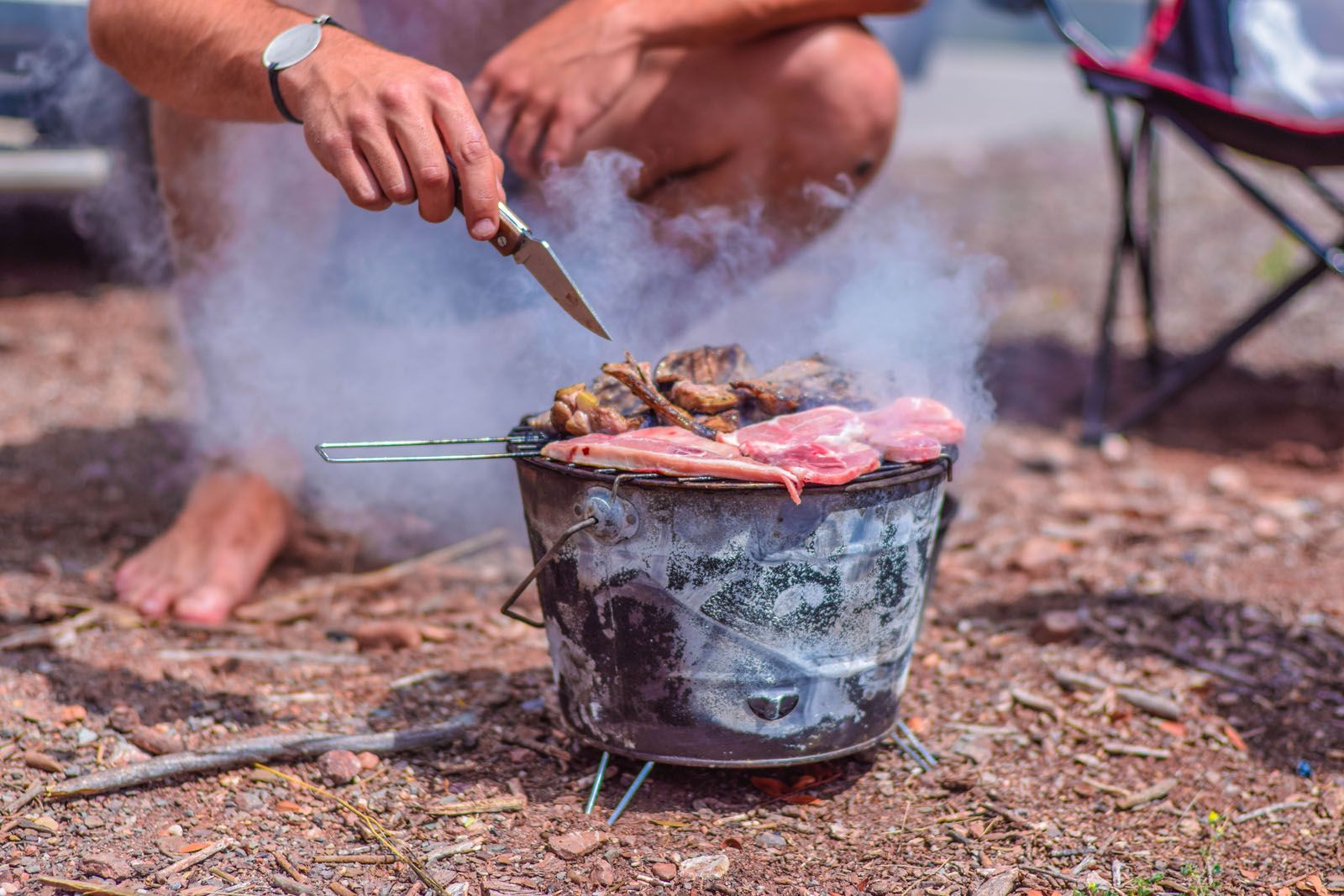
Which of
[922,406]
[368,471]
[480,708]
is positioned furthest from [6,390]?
[922,406]

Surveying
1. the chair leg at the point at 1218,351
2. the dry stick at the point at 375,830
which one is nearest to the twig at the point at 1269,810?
the dry stick at the point at 375,830

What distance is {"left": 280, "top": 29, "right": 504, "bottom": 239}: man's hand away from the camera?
1.76 metres

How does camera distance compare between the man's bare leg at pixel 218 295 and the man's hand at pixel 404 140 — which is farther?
the man's bare leg at pixel 218 295

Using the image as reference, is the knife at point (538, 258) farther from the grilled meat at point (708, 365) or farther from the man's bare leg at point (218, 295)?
the man's bare leg at point (218, 295)

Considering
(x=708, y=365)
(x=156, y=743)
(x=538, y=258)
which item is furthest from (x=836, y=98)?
(x=156, y=743)

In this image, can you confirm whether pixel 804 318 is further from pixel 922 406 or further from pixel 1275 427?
pixel 1275 427

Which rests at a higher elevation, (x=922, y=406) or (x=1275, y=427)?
(x=922, y=406)

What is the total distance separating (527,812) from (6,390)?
315 cm

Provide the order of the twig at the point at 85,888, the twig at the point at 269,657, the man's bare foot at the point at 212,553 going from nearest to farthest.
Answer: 1. the twig at the point at 85,888
2. the twig at the point at 269,657
3. the man's bare foot at the point at 212,553

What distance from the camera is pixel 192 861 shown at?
1811mm

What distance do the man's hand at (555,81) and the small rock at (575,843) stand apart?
1.40m

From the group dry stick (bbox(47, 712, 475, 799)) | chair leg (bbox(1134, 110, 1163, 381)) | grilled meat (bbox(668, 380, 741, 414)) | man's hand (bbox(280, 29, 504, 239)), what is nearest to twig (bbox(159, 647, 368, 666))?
dry stick (bbox(47, 712, 475, 799))

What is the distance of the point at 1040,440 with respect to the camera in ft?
13.6

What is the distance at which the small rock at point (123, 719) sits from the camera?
218 cm
